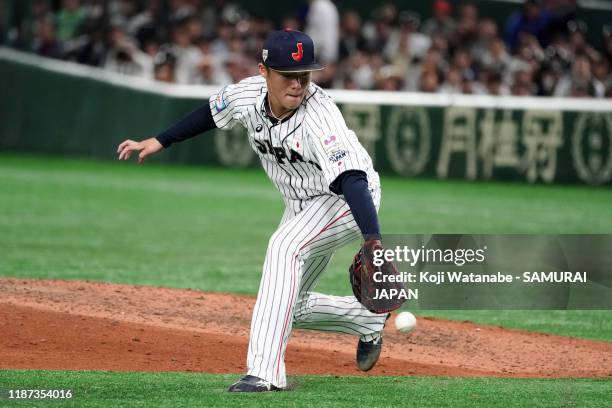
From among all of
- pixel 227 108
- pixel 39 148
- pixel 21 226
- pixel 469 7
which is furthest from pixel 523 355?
pixel 39 148

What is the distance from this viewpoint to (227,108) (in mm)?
6086

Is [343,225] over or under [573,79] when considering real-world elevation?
under

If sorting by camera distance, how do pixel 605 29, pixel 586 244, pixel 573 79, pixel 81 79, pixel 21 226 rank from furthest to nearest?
pixel 605 29 < pixel 81 79 < pixel 573 79 < pixel 21 226 < pixel 586 244

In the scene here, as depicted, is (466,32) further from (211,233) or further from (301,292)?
(301,292)

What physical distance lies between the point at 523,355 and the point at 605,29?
1724cm

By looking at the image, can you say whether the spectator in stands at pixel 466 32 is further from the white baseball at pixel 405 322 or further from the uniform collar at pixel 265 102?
the uniform collar at pixel 265 102

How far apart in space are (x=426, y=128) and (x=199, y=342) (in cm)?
1197

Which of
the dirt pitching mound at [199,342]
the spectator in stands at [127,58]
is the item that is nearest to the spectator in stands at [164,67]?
the spectator in stands at [127,58]

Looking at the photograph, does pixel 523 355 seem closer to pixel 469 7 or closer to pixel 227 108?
pixel 227 108

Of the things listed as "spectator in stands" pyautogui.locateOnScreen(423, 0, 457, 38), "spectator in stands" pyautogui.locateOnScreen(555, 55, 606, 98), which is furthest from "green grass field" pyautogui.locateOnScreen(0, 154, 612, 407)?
"spectator in stands" pyautogui.locateOnScreen(423, 0, 457, 38)

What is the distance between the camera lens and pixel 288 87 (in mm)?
5629

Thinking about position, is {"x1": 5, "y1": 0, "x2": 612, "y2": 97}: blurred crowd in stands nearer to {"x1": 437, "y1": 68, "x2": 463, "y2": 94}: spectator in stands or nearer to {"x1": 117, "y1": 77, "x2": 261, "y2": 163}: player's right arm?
{"x1": 437, "y1": 68, "x2": 463, "y2": 94}: spectator in stands

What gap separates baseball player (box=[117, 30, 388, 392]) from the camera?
5.44 metres

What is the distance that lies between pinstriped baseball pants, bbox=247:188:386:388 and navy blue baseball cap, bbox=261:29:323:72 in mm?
685
